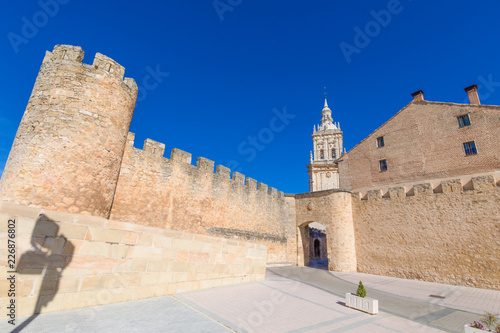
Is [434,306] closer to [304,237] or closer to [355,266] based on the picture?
[355,266]

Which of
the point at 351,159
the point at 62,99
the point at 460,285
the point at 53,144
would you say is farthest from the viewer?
the point at 351,159

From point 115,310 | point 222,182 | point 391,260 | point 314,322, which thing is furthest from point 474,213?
point 115,310

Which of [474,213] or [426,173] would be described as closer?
[474,213]

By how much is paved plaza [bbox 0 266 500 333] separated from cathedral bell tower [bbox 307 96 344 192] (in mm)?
39152

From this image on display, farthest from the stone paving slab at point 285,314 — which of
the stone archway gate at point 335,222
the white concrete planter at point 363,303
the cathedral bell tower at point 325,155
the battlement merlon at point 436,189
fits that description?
the cathedral bell tower at point 325,155

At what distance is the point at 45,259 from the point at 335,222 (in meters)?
16.3

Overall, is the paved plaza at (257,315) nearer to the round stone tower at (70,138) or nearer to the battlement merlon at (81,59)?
the round stone tower at (70,138)

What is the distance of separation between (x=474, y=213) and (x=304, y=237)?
1127 centimetres

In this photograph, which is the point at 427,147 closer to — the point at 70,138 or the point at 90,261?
the point at 90,261

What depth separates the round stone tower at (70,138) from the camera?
6.53 m

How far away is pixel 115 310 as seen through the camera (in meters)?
4.43

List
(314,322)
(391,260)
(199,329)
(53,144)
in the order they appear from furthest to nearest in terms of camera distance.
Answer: (391,260) < (53,144) < (314,322) < (199,329)

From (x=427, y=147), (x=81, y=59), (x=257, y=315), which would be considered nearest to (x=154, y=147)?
(x=81, y=59)

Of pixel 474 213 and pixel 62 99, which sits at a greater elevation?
pixel 62 99
